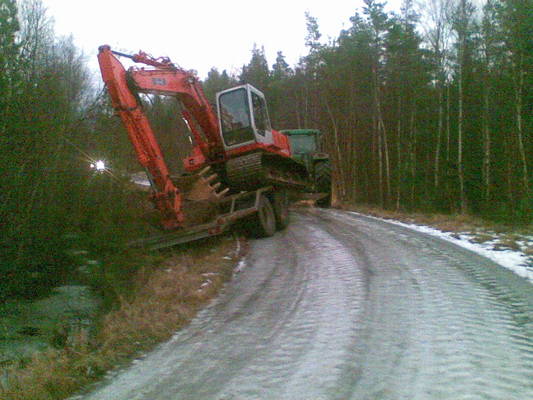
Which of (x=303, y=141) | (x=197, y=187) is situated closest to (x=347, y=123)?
(x=303, y=141)

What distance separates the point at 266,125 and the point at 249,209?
108 inches

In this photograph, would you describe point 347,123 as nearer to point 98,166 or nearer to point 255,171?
point 255,171

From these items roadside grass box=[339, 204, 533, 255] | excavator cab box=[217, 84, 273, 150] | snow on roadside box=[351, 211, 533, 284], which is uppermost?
excavator cab box=[217, 84, 273, 150]

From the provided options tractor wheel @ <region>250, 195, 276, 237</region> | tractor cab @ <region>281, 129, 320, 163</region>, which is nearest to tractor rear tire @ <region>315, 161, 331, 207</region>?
tractor cab @ <region>281, 129, 320, 163</region>

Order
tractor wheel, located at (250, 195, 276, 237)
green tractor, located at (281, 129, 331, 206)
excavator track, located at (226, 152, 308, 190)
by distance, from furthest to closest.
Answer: green tractor, located at (281, 129, 331, 206) → tractor wheel, located at (250, 195, 276, 237) → excavator track, located at (226, 152, 308, 190)

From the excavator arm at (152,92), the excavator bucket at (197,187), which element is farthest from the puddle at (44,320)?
the excavator bucket at (197,187)

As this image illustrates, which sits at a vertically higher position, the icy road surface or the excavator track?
the excavator track

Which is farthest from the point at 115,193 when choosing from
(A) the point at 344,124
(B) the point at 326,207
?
(A) the point at 344,124

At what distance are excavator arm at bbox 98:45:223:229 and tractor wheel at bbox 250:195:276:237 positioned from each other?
6.29 ft

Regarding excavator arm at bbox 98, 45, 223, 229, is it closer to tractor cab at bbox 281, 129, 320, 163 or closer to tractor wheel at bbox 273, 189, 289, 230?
tractor wheel at bbox 273, 189, 289, 230

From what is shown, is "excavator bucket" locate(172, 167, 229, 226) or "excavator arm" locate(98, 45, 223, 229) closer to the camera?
"excavator arm" locate(98, 45, 223, 229)

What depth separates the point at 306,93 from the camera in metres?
35.8

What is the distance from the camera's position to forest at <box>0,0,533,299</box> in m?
7.35

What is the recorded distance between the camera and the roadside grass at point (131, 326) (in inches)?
168
